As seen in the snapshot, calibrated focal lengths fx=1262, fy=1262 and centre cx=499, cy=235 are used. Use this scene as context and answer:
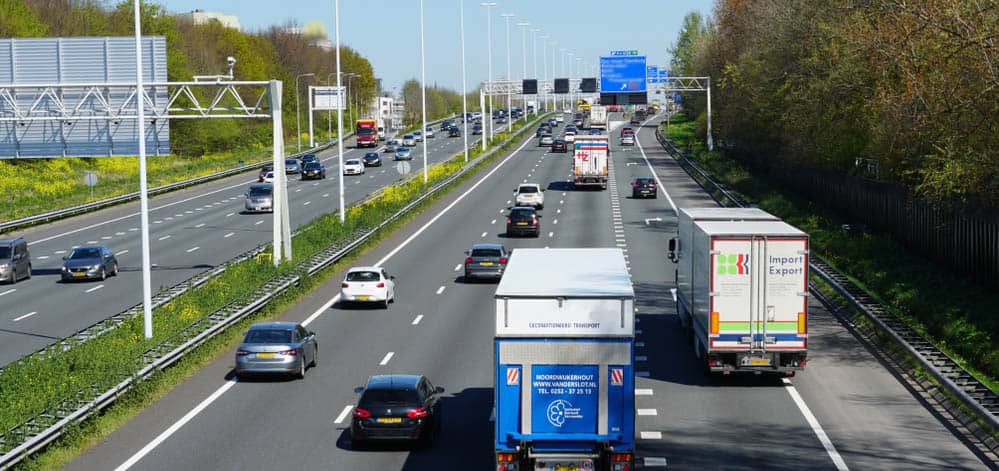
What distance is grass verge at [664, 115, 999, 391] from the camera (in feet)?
103

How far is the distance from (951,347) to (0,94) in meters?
37.4

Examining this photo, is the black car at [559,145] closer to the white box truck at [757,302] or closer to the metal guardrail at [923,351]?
the metal guardrail at [923,351]

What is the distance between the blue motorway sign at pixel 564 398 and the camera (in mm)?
18953

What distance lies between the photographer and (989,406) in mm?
24500

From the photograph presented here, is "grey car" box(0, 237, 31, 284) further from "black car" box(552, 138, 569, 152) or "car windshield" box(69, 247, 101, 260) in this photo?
"black car" box(552, 138, 569, 152)

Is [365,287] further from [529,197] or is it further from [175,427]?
[529,197]

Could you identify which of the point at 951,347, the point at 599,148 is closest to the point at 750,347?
the point at 951,347

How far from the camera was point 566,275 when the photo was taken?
2173cm

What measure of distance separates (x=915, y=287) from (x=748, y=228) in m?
13.1

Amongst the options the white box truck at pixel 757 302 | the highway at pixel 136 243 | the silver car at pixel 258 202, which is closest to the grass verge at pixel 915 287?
the white box truck at pixel 757 302

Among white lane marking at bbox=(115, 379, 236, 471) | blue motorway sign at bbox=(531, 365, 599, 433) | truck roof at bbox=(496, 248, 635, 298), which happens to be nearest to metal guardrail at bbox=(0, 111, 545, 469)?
white lane marking at bbox=(115, 379, 236, 471)

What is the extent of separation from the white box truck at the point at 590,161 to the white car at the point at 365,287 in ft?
139

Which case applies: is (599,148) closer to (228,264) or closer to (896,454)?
(228,264)

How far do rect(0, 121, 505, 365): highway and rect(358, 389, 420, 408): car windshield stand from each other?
43.1ft
